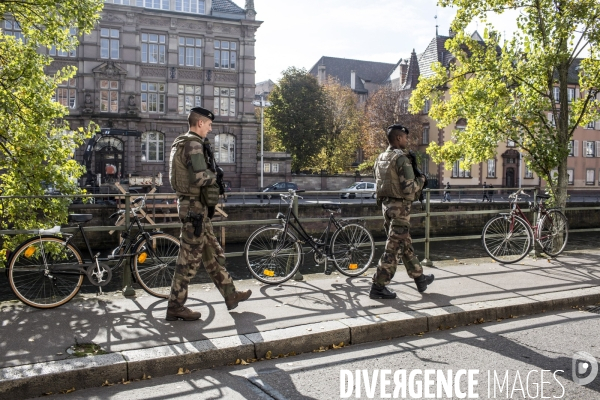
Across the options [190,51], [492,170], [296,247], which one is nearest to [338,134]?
[492,170]

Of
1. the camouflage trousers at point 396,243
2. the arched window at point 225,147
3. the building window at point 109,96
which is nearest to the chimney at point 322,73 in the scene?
the arched window at point 225,147

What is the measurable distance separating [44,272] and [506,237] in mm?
7265

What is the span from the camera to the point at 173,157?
588 cm

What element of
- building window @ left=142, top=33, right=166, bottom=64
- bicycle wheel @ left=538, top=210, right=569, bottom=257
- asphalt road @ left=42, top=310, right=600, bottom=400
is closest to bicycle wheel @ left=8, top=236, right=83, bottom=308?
asphalt road @ left=42, top=310, right=600, bottom=400

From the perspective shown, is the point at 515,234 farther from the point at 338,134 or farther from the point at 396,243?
the point at 338,134

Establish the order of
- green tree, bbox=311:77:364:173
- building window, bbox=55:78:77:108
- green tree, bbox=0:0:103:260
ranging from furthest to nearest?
green tree, bbox=311:77:364:173 → building window, bbox=55:78:77:108 → green tree, bbox=0:0:103:260

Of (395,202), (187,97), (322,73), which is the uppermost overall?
(322,73)

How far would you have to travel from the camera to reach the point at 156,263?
7.08m

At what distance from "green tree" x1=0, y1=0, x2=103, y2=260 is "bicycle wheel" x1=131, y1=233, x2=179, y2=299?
2.17 meters

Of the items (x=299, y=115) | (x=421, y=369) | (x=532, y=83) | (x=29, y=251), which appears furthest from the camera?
(x=299, y=115)

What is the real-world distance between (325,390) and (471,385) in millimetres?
1101

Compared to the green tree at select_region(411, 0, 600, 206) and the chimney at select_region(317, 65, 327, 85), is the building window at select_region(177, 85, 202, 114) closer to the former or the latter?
the green tree at select_region(411, 0, 600, 206)

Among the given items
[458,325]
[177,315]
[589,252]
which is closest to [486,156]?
[589,252]

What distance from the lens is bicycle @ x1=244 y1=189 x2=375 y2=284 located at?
780 cm
